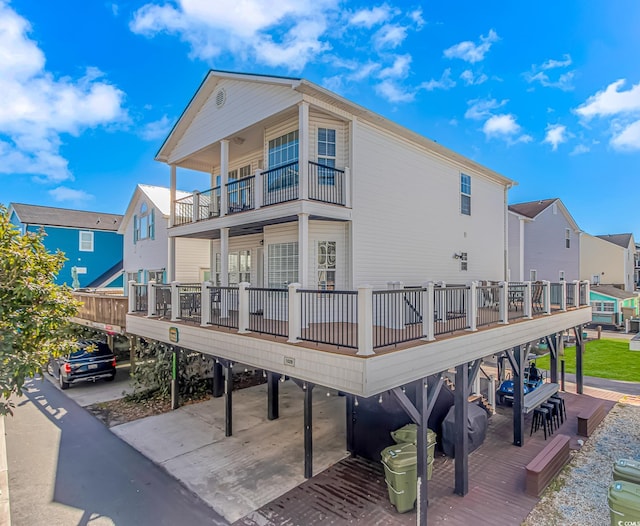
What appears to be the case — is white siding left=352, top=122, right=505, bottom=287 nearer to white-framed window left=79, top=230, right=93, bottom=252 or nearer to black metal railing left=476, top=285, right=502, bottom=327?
black metal railing left=476, top=285, right=502, bottom=327

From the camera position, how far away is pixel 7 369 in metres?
→ 4.77

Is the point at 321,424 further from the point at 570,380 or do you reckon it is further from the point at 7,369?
the point at 570,380

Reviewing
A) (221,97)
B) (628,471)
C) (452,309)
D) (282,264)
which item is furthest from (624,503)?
(221,97)

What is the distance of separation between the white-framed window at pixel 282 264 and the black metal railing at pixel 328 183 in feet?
5.63

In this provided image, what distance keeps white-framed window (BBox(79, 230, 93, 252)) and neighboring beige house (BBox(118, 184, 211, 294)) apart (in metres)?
6.97

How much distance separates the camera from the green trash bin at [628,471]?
635 centimetres

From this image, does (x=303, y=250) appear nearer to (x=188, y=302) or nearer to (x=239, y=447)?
(x=188, y=302)

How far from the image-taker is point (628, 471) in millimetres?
6414

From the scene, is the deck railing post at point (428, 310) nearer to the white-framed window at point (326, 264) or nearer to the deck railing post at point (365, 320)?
the deck railing post at point (365, 320)

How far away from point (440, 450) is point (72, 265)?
93.7 ft

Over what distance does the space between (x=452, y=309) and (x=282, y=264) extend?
5195mm

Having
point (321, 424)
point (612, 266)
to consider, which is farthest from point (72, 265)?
point (612, 266)

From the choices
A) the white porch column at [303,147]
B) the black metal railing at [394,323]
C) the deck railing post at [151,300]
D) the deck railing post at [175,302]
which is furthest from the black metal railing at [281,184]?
the black metal railing at [394,323]

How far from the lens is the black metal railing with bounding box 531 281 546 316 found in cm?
1122
